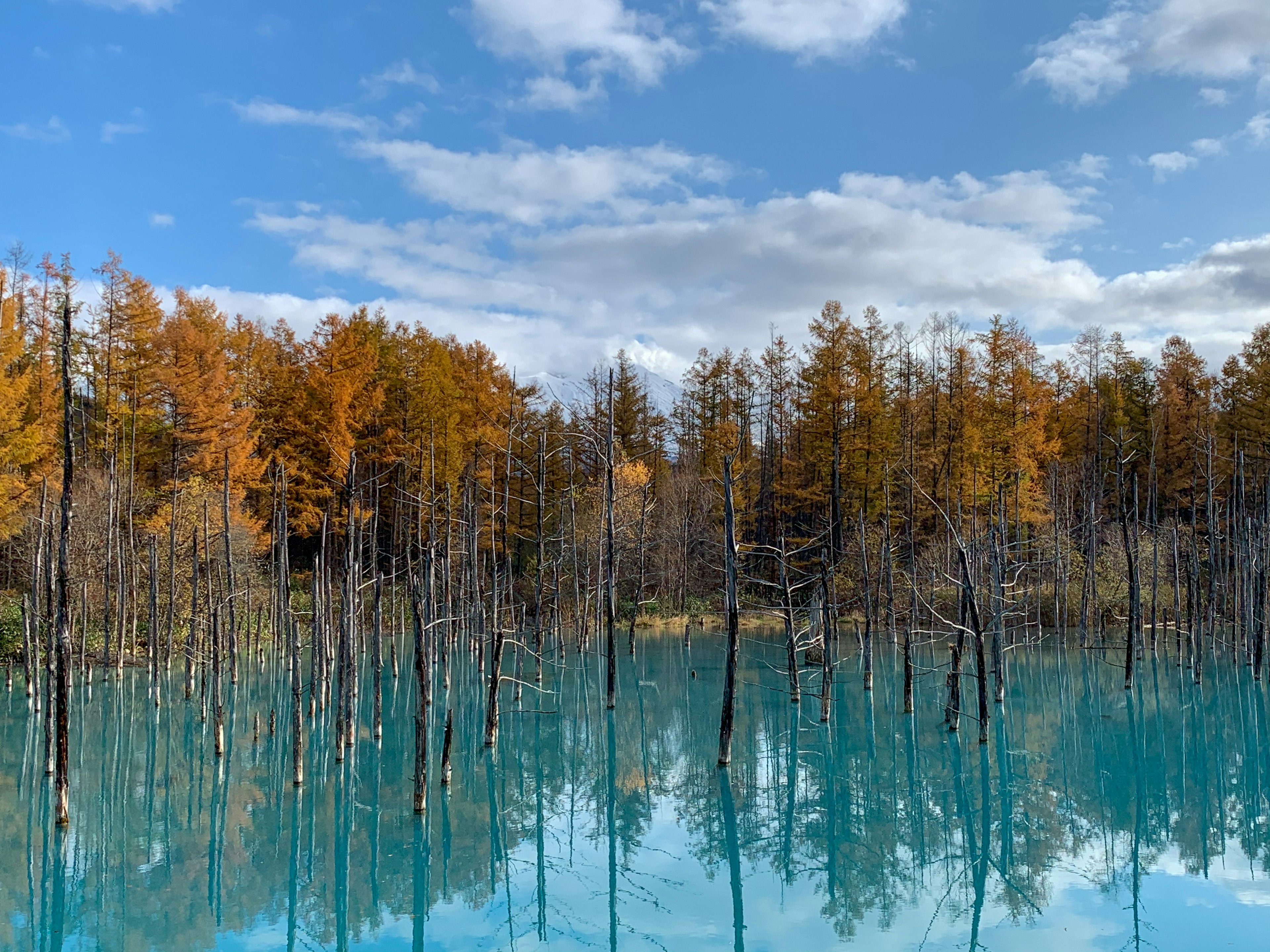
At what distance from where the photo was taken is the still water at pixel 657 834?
8.49 metres

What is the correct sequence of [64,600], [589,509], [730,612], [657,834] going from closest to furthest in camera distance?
1. [64,600]
2. [657,834]
3. [730,612]
4. [589,509]

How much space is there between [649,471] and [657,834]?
2206 centimetres

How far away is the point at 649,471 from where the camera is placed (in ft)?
108

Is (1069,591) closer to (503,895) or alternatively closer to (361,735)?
(361,735)

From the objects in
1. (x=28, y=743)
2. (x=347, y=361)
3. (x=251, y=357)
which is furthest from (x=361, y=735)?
(x=251, y=357)

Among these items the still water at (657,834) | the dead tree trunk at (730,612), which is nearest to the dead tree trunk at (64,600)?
the still water at (657,834)

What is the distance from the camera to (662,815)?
474 inches

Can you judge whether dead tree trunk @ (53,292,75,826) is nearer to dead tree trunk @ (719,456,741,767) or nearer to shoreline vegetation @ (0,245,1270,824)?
shoreline vegetation @ (0,245,1270,824)

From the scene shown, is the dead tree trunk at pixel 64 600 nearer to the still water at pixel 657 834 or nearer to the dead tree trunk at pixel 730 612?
the still water at pixel 657 834

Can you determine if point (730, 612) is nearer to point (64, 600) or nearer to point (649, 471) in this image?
point (64, 600)


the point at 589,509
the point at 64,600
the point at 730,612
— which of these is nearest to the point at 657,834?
the point at 730,612

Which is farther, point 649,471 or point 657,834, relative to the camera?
point 649,471

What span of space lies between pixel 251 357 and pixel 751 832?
30.9m

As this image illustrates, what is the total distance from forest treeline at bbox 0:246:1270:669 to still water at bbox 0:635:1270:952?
3729 millimetres
